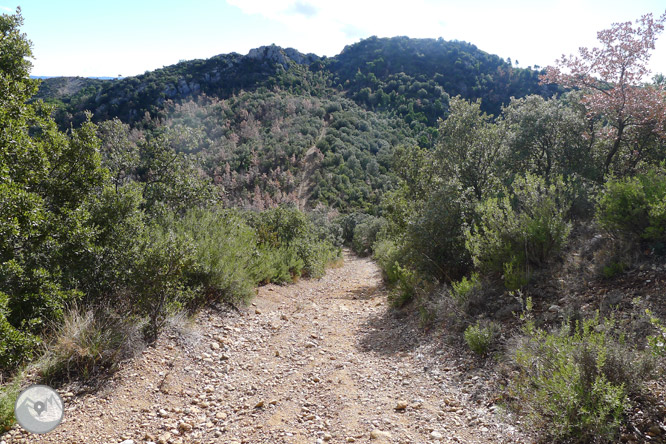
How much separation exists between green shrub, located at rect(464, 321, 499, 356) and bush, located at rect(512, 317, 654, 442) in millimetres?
1256

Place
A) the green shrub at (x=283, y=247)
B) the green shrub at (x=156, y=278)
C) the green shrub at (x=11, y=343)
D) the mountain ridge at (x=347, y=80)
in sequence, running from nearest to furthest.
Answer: the green shrub at (x=11, y=343), the green shrub at (x=156, y=278), the green shrub at (x=283, y=247), the mountain ridge at (x=347, y=80)

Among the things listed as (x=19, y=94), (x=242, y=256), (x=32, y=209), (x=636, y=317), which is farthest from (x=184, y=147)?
(x=636, y=317)

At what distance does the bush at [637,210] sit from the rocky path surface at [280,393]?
121 inches

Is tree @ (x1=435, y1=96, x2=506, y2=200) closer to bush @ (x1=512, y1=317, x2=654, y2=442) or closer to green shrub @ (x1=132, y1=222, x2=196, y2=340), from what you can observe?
bush @ (x1=512, y1=317, x2=654, y2=442)

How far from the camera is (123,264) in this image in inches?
195

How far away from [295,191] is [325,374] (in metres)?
40.0

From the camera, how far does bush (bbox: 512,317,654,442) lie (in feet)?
8.32

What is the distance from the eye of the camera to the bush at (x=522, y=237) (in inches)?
215

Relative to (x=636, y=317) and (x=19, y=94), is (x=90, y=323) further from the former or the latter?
(x=636, y=317)

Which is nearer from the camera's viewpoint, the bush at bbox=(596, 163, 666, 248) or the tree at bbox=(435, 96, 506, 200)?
the bush at bbox=(596, 163, 666, 248)

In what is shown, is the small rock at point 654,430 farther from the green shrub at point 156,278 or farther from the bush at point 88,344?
the green shrub at point 156,278

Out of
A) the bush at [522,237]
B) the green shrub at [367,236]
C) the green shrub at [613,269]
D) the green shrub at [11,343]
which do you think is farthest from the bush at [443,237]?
the green shrub at [367,236]

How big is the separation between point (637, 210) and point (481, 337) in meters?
2.73

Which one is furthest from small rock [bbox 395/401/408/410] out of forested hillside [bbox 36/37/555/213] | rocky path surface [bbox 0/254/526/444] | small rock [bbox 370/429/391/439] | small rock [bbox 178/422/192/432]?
forested hillside [bbox 36/37/555/213]
